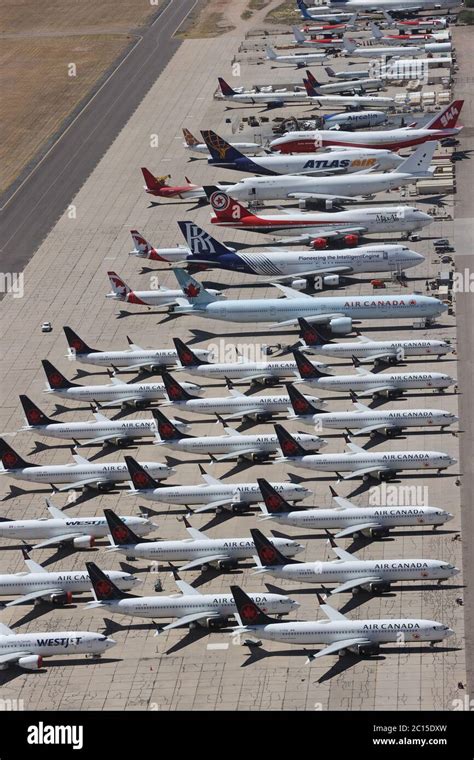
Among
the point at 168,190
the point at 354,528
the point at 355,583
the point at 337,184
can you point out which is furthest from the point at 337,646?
the point at 168,190

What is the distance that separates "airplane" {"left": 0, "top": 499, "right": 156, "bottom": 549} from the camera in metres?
122

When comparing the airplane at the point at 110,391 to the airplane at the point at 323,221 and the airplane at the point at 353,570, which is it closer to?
the airplane at the point at 353,570

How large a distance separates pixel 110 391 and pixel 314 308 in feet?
82.0

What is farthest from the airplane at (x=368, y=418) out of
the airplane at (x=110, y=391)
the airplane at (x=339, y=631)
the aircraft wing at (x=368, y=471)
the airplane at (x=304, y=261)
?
the airplane at (x=304, y=261)

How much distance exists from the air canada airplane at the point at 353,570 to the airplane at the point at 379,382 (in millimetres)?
30089

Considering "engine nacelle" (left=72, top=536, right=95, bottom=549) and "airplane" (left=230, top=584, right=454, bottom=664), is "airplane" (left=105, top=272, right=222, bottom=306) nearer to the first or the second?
"engine nacelle" (left=72, top=536, right=95, bottom=549)

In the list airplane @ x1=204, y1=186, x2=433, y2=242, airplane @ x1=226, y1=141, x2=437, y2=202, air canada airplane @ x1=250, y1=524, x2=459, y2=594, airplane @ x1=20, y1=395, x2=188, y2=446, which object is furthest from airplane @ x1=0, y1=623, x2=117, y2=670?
airplane @ x1=226, y1=141, x2=437, y2=202

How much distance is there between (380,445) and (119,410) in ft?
85.1

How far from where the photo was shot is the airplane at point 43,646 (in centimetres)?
10794

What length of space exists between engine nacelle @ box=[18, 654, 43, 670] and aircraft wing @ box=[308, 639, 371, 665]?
18.9m

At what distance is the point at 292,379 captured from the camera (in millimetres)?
147000

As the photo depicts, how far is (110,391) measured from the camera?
143875mm

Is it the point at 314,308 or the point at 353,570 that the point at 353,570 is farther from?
the point at 314,308

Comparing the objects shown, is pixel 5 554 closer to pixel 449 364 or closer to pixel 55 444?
pixel 55 444
